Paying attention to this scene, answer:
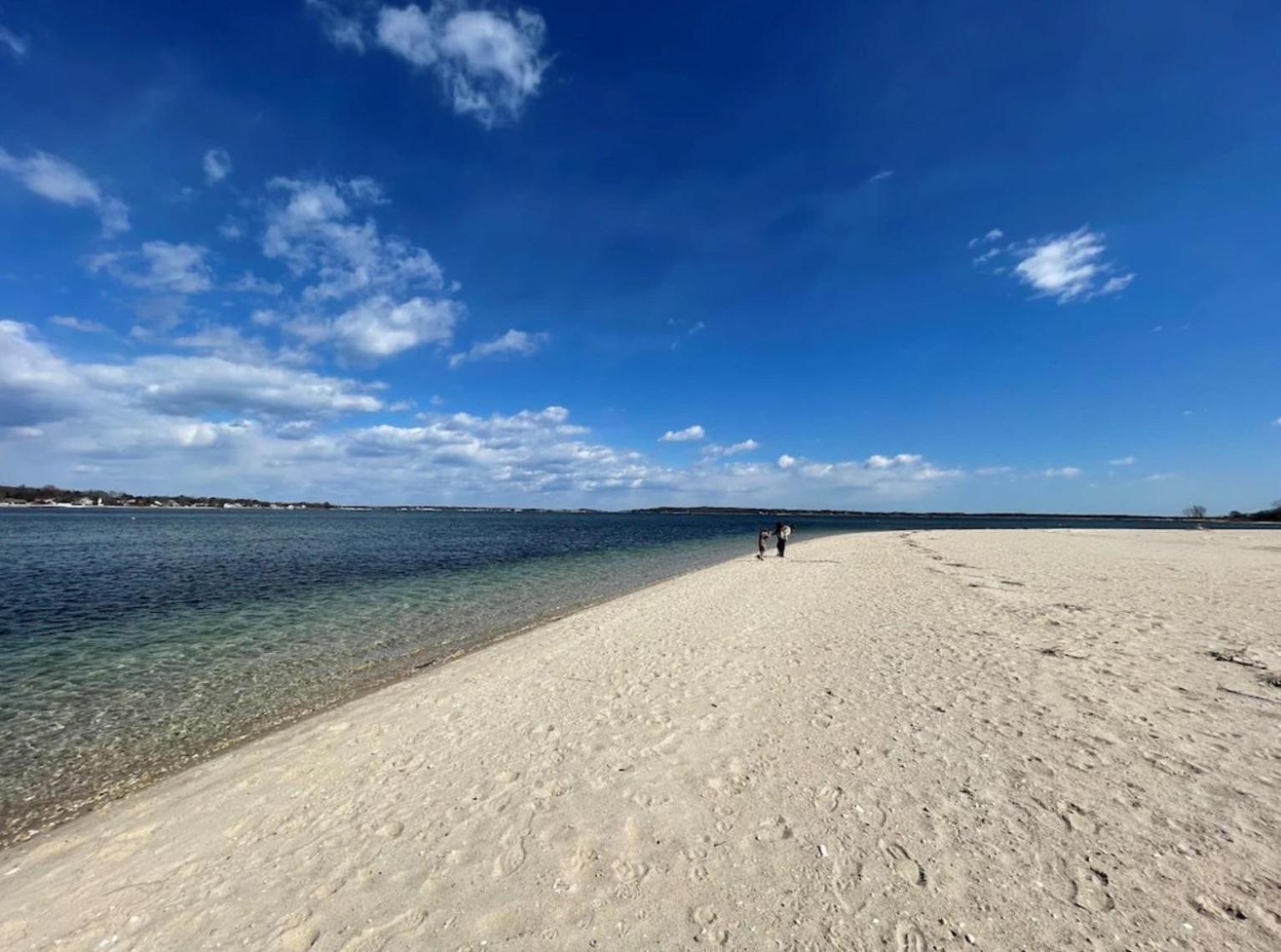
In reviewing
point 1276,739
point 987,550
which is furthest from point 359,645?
point 987,550

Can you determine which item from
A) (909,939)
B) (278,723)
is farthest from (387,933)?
(278,723)

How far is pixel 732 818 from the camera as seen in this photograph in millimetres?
5289

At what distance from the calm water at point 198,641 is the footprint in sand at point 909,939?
9299 mm

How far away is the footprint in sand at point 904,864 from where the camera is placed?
4320 mm

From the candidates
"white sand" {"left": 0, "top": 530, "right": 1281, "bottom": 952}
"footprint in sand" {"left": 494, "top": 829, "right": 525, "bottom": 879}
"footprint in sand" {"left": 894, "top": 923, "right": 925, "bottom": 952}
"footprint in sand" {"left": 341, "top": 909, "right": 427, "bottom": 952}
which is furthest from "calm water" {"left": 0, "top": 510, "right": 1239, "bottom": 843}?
"footprint in sand" {"left": 894, "top": 923, "right": 925, "bottom": 952}

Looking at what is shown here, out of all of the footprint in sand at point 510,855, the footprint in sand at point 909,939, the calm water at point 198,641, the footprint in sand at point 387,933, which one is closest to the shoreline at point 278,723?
the calm water at point 198,641

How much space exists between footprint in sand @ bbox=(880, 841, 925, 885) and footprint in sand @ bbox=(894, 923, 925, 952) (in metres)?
0.51

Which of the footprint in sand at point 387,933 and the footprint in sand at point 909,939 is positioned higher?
the footprint in sand at point 909,939

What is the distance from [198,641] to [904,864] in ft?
56.5

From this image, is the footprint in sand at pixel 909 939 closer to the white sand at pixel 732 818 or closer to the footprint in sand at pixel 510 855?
the white sand at pixel 732 818

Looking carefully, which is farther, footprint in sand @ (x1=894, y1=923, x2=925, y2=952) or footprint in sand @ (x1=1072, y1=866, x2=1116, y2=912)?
footprint in sand @ (x1=1072, y1=866, x2=1116, y2=912)

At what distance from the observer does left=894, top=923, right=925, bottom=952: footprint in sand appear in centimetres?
362

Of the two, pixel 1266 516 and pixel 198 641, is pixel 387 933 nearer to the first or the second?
pixel 198 641

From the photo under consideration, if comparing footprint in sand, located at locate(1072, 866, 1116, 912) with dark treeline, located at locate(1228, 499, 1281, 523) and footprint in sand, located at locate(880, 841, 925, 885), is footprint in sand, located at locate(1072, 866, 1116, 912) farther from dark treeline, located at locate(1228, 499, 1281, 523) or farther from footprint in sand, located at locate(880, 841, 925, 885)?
dark treeline, located at locate(1228, 499, 1281, 523)
